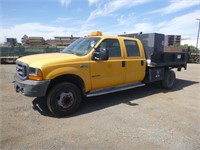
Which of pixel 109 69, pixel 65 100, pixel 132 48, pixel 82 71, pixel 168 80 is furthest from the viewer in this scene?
pixel 168 80

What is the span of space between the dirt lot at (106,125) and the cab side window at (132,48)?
57.7 inches

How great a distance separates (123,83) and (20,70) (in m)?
3.01

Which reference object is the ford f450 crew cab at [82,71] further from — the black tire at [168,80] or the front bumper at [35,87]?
the black tire at [168,80]

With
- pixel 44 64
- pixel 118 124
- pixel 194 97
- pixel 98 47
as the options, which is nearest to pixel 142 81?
pixel 194 97

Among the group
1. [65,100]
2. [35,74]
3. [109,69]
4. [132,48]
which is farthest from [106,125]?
[132,48]

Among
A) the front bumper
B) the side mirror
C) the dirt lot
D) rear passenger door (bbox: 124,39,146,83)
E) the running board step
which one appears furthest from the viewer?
rear passenger door (bbox: 124,39,146,83)

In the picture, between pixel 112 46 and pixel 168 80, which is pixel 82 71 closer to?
pixel 112 46

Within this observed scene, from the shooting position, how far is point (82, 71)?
4535 mm

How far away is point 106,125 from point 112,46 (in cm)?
238

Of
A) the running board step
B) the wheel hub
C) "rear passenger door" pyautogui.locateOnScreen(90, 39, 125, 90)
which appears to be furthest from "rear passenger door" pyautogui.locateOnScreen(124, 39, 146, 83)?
the wheel hub

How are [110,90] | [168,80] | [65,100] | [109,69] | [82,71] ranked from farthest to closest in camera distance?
1. [168,80]
2. [110,90]
3. [109,69]
4. [82,71]
5. [65,100]

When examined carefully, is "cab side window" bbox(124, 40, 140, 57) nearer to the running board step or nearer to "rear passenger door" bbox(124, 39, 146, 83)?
"rear passenger door" bbox(124, 39, 146, 83)

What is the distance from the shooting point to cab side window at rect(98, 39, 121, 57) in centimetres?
512

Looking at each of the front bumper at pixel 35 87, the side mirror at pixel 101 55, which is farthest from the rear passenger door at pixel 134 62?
the front bumper at pixel 35 87
